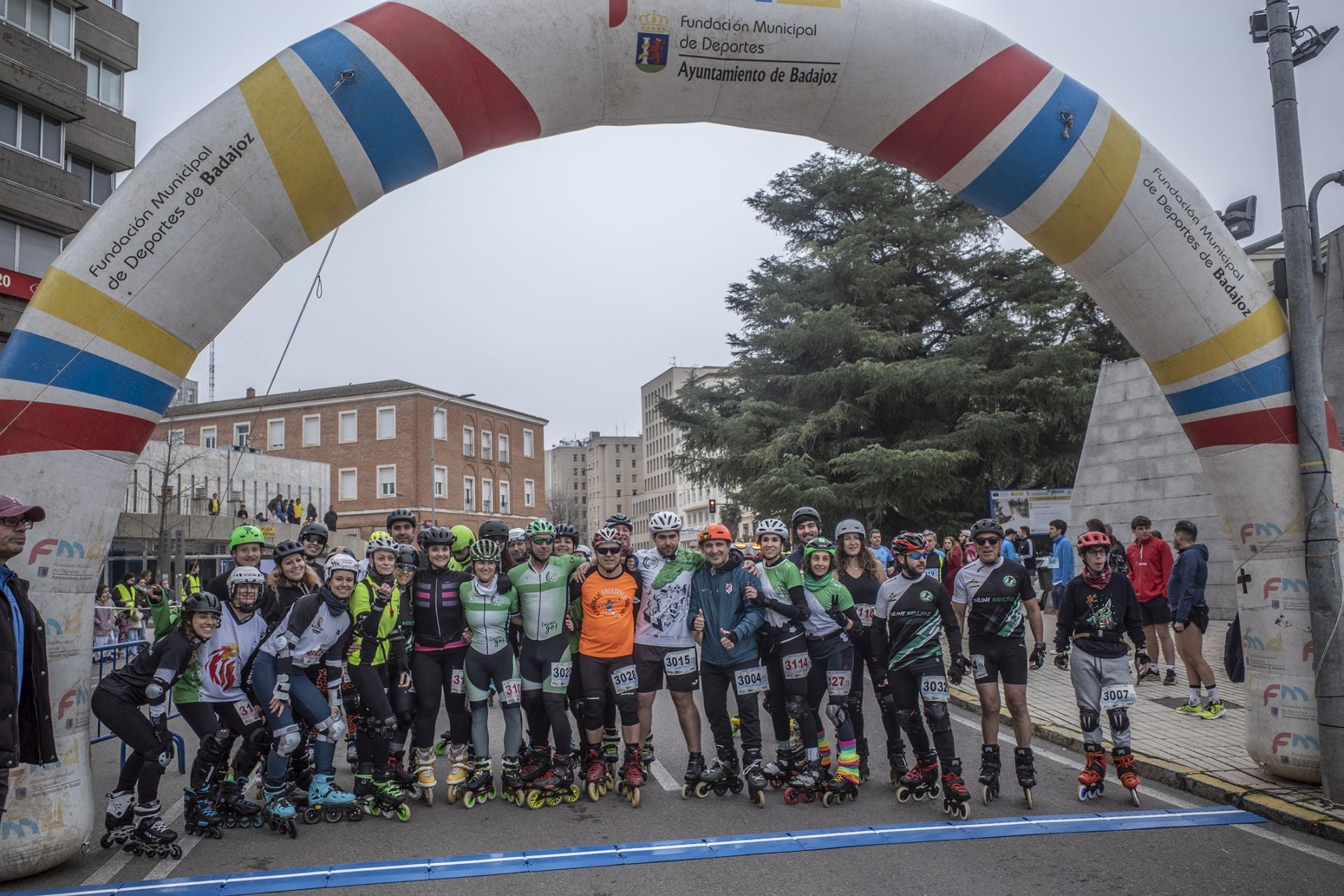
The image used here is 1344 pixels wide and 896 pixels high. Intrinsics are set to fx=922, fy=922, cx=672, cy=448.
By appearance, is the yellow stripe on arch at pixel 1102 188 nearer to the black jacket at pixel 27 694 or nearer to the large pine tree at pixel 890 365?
the black jacket at pixel 27 694

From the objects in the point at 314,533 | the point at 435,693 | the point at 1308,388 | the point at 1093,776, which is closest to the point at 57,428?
the point at 314,533

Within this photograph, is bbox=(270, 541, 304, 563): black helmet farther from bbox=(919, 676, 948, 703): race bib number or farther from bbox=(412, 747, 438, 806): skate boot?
bbox=(919, 676, 948, 703): race bib number

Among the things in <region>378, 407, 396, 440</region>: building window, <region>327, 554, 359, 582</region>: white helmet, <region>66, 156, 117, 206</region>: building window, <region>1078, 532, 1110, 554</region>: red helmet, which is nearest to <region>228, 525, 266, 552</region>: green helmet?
<region>327, 554, 359, 582</region>: white helmet

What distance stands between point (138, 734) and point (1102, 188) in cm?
781

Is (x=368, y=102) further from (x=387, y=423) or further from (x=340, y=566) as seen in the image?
(x=387, y=423)

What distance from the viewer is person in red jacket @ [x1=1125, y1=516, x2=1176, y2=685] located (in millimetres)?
11125

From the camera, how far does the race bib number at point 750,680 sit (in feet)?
23.9

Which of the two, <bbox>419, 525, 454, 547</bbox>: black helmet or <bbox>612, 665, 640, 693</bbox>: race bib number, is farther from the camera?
<bbox>419, 525, 454, 547</bbox>: black helmet

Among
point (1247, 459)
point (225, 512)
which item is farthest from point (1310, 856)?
point (225, 512)

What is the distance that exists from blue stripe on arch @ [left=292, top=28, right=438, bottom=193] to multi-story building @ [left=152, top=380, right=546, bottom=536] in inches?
1906

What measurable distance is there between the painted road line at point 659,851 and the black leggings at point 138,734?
0.74 meters

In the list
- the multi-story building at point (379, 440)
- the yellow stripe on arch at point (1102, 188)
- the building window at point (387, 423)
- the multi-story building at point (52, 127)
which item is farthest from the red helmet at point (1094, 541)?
the building window at point (387, 423)

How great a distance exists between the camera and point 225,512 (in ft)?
120

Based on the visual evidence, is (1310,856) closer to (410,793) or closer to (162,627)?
(410,793)
